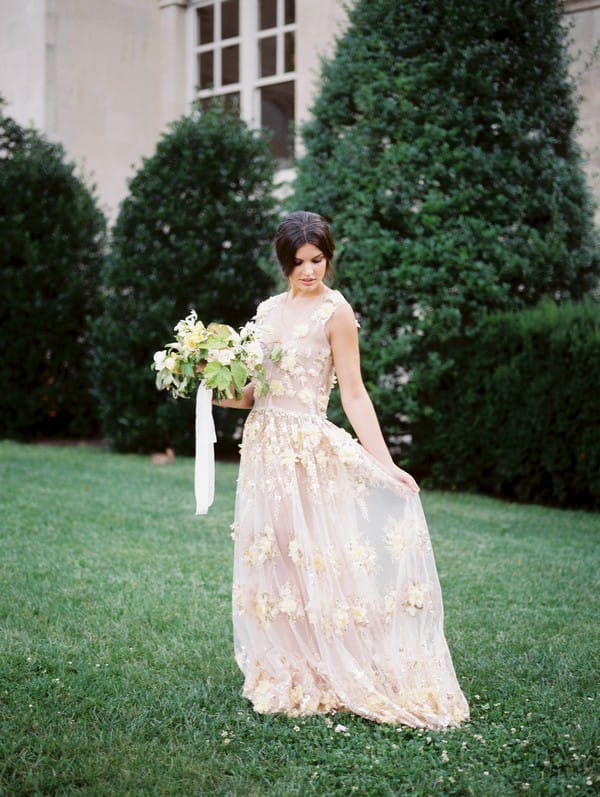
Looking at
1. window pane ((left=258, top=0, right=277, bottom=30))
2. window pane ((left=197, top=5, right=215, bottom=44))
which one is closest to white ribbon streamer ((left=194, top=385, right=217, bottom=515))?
window pane ((left=258, top=0, right=277, bottom=30))

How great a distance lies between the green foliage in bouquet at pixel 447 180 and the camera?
27.4 feet

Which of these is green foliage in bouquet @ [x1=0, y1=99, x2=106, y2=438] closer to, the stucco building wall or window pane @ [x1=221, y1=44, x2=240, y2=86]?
the stucco building wall

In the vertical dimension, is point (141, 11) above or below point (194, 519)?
above

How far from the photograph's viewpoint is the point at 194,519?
7277mm

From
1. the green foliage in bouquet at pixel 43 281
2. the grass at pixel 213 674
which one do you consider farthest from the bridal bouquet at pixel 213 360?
the green foliage in bouquet at pixel 43 281

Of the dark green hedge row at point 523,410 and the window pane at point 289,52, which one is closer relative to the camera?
the dark green hedge row at point 523,410

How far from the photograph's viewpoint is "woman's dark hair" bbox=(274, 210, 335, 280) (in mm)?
3568

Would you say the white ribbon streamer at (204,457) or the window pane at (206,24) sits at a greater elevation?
the window pane at (206,24)

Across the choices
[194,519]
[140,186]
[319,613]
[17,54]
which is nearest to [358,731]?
[319,613]

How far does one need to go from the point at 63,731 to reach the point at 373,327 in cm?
588

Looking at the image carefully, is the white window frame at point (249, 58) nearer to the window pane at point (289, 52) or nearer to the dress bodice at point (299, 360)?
the window pane at point (289, 52)

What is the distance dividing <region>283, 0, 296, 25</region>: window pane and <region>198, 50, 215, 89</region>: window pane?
5.08ft

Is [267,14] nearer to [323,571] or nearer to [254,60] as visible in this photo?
[254,60]

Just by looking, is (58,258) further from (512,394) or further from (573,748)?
(573,748)
